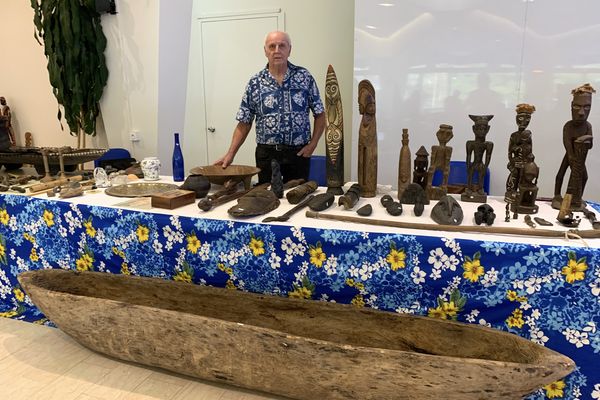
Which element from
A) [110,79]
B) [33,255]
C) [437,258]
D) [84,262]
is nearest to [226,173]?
[84,262]

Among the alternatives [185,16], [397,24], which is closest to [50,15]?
[185,16]

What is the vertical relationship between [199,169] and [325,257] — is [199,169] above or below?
above

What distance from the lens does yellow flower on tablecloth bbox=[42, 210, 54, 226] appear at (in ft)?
6.31

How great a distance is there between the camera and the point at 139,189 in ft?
6.95

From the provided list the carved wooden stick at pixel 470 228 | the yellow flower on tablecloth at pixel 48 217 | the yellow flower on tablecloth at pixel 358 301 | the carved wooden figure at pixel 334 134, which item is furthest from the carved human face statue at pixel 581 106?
the yellow flower on tablecloth at pixel 48 217

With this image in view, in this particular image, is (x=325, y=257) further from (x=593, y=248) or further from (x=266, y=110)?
(x=266, y=110)

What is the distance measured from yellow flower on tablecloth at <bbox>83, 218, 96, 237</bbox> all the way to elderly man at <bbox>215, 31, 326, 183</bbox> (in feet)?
2.61

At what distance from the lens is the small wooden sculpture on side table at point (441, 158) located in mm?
1757

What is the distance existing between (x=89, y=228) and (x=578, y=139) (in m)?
1.97

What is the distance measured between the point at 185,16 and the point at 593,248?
158 inches

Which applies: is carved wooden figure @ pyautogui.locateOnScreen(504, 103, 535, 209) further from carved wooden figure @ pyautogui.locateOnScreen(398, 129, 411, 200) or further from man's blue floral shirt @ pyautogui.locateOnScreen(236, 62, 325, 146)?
man's blue floral shirt @ pyautogui.locateOnScreen(236, 62, 325, 146)

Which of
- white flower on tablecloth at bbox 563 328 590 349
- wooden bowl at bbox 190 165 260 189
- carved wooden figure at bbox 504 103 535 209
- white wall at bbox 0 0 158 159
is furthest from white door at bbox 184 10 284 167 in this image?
white flower on tablecloth at bbox 563 328 590 349

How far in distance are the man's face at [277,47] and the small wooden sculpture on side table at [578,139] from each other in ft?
4.57

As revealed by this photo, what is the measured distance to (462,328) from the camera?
1.38 m
